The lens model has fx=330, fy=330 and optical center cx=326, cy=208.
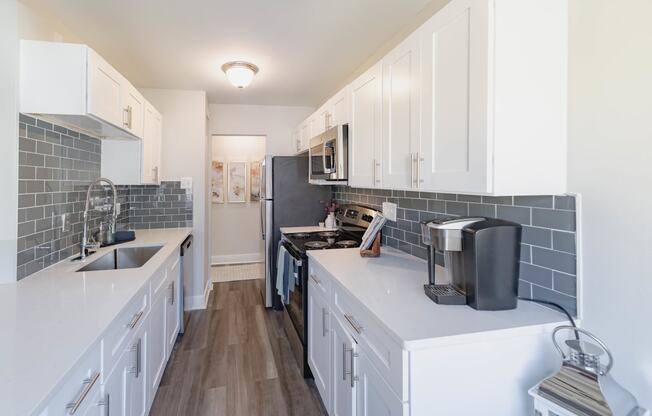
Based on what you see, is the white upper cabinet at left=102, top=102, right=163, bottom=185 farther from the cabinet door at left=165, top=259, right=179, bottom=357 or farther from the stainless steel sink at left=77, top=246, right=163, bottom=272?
the cabinet door at left=165, top=259, right=179, bottom=357

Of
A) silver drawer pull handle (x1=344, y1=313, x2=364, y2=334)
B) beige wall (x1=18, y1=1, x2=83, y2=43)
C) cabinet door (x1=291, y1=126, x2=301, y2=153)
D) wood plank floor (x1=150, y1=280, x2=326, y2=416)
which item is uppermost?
beige wall (x1=18, y1=1, x2=83, y2=43)

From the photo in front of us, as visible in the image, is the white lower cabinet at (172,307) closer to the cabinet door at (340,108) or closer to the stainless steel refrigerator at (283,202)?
the stainless steel refrigerator at (283,202)

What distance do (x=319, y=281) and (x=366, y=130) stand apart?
3.22ft

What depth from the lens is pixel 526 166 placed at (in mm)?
1121

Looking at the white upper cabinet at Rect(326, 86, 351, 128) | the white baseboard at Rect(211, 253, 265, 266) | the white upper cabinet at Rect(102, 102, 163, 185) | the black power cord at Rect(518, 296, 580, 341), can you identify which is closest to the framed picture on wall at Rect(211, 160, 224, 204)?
the white baseboard at Rect(211, 253, 265, 266)

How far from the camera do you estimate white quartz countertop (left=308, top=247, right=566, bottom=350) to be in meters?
1.03

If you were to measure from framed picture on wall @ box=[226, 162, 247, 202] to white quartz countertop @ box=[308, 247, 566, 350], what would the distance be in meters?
4.39

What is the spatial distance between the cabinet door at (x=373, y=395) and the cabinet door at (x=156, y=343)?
3.99 ft

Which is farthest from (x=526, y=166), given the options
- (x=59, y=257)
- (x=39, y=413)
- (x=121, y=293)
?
(x=59, y=257)

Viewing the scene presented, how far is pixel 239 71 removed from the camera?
111 inches

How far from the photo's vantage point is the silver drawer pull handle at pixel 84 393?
93cm

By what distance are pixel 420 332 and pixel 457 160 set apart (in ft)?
2.08

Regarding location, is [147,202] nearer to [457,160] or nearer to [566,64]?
[457,160]

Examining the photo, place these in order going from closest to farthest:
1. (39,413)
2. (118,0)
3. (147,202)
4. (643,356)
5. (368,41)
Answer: (39,413) → (643,356) → (118,0) → (368,41) → (147,202)
